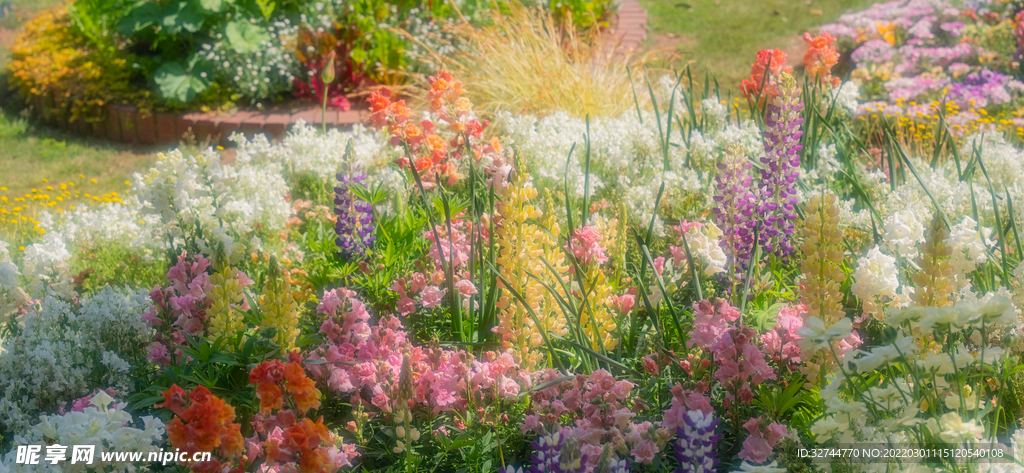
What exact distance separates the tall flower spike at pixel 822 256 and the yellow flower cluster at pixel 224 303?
5.69 ft

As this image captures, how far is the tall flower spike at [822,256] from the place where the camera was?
78.6 inches

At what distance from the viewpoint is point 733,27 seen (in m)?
8.32

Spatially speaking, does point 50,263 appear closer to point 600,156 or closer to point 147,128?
point 600,156

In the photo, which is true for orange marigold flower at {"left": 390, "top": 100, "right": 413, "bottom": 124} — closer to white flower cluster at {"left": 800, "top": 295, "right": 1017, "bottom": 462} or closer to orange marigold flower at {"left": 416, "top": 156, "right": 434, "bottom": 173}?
orange marigold flower at {"left": 416, "top": 156, "right": 434, "bottom": 173}

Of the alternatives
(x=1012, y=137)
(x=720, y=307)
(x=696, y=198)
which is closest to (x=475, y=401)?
(x=720, y=307)

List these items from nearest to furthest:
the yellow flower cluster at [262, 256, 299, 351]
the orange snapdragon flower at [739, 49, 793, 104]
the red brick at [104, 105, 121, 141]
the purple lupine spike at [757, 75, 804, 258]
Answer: the yellow flower cluster at [262, 256, 299, 351] < the purple lupine spike at [757, 75, 804, 258] < the orange snapdragon flower at [739, 49, 793, 104] < the red brick at [104, 105, 121, 141]

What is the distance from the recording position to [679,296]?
288 cm

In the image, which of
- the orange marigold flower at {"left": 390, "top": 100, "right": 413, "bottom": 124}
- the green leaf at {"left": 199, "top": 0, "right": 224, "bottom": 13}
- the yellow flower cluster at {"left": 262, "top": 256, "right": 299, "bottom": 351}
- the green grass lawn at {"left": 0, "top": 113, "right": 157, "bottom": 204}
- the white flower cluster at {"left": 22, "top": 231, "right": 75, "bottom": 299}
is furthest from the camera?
the green leaf at {"left": 199, "top": 0, "right": 224, "bottom": 13}

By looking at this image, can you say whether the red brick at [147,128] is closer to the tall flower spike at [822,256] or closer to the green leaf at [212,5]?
the green leaf at [212,5]

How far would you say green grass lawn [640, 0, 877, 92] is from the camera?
742 centimetres

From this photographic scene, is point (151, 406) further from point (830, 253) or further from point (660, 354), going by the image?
point (830, 253)

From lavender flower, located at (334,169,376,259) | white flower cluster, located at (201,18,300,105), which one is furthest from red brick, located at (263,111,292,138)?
lavender flower, located at (334,169,376,259)

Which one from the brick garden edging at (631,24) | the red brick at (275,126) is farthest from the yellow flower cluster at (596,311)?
the brick garden edging at (631,24)

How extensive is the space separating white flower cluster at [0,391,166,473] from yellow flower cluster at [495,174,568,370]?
1074 mm
